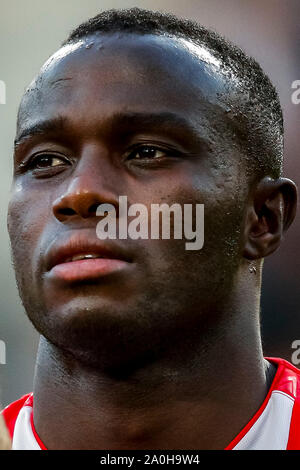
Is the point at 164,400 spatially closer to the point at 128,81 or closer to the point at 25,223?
the point at 25,223

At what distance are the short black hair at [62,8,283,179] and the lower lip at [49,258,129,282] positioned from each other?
610 millimetres

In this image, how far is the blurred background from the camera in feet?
15.3

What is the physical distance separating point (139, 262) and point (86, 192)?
0.23m

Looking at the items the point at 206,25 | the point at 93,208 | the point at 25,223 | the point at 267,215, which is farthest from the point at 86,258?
the point at 206,25

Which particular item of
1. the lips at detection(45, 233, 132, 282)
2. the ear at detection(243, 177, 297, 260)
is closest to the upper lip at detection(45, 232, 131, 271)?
the lips at detection(45, 233, 132, 282)

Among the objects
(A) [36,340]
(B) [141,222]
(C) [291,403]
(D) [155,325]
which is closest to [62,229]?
(B) [141,222]

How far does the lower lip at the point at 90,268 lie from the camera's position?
1.98 meters

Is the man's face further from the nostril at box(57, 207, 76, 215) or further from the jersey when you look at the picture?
the jersey

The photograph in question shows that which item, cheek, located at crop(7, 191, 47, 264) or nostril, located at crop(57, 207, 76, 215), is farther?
cheek, located at crop(7, 191, 47, 264)

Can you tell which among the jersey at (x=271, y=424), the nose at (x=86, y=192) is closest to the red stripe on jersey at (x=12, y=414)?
the jersey at (x=271, y=424)

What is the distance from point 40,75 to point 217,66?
22.2 inches

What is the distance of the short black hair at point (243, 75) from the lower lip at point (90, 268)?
0.61 metres

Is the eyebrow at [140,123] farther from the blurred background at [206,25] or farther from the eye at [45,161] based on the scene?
the blurred background at [206,25]
